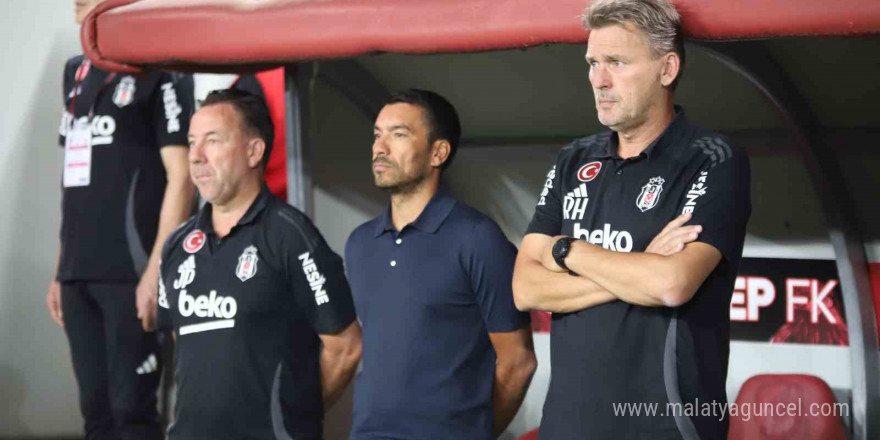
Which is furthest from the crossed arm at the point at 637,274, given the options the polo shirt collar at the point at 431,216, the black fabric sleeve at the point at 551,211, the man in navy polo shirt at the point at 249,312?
the man in navy polo shirt at the point at 249,312

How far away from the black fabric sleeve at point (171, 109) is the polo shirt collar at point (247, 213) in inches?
36.1

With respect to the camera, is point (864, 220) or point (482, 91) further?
point (482, 91)

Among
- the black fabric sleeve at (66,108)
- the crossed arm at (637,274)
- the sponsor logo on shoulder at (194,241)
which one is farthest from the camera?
the black fabric sleeve at (66,108)

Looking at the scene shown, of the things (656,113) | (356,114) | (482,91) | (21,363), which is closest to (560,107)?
(482,91)

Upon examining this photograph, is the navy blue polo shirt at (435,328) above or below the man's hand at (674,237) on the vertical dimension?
below

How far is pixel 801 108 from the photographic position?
3676mm

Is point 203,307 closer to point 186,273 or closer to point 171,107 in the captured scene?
point 186,273

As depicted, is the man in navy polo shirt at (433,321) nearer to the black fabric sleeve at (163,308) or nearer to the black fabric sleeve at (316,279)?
the black fabric sleeve at (316,279)

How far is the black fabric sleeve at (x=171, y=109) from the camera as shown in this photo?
4.30m

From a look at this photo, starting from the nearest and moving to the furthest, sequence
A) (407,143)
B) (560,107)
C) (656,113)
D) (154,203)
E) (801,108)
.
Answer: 1. (656,113)
2. (407,143)
3. (801,108)
4. (560,107)
5. (154,203)

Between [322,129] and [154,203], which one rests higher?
[322,129]

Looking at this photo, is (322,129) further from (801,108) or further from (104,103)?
(801,108)

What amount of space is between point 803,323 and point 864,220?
1.31ft

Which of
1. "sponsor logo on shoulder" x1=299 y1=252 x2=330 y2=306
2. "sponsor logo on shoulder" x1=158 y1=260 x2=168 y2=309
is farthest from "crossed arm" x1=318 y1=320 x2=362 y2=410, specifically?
"sponsor logo on shoulder" x1=158 y1=260 x2=168 y2=309
